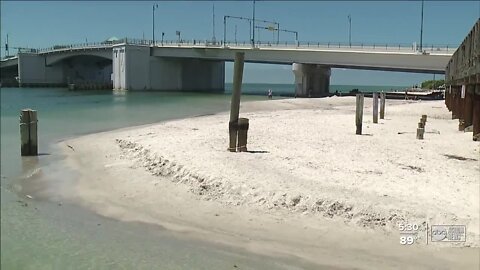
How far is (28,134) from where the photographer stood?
1808 cm

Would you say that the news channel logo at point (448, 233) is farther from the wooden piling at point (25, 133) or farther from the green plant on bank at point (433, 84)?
the green plant on bank at point (433, 84)

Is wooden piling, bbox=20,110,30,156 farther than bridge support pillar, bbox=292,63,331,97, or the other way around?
bridge support pillar, bbox=292,63,331,97

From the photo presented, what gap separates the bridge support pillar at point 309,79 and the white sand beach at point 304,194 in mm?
62361

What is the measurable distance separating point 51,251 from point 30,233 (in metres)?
0.97

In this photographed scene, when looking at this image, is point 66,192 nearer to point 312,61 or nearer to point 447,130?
point 447,130

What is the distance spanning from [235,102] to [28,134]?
7622 mm

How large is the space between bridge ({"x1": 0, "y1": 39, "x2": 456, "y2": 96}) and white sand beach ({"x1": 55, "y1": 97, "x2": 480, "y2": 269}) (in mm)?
46132

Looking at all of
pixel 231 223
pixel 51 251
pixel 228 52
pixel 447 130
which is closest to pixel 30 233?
pixel 51 251

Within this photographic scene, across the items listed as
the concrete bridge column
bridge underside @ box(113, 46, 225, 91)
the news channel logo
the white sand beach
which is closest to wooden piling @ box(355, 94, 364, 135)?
the white sand beach

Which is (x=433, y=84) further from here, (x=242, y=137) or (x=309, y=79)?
(x=242, y=137)

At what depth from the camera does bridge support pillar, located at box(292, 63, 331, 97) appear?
80.4m

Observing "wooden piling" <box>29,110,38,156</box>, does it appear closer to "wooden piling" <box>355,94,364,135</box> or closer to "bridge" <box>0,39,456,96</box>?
"wooden piling" <box>355,94,364,135</box>

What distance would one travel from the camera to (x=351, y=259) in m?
8.38

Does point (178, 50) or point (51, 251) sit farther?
point (178, 50)
